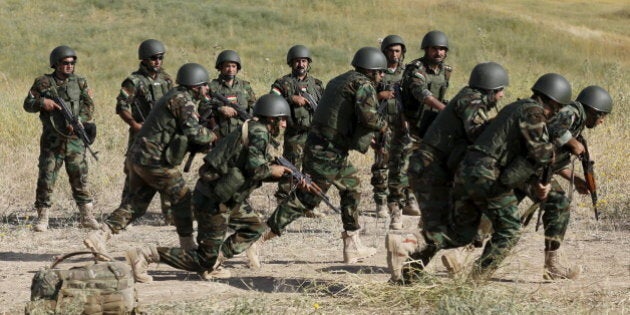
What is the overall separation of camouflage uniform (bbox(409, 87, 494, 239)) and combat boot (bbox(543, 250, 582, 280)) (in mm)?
1000

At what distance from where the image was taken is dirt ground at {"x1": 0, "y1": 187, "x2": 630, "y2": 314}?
697 centimetres

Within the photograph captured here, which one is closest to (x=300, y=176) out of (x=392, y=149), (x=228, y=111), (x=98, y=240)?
(x=98, y=240)

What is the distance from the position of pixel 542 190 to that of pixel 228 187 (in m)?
2.24

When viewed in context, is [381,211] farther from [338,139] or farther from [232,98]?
[338,139]

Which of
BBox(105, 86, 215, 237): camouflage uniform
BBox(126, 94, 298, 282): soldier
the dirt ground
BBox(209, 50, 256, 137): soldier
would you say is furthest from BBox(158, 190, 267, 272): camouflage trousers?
BBox(209, 50, 256, 137): soldier

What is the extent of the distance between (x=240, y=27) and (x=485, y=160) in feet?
79.7

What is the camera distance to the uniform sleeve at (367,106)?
785cm

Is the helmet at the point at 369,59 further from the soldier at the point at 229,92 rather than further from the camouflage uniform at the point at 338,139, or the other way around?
the soldier at the point at 229,92

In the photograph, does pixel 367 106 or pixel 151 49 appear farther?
pixel 151 49

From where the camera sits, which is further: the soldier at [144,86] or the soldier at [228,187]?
the soldier at [144,86]

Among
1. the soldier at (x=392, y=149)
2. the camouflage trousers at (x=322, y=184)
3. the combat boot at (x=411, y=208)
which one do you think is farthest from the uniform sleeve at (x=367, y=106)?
the combat boot at (x=411, y=208)

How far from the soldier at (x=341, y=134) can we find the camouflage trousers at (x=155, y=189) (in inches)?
26.2

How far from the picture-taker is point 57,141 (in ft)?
33.7

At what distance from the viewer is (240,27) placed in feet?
99.8
